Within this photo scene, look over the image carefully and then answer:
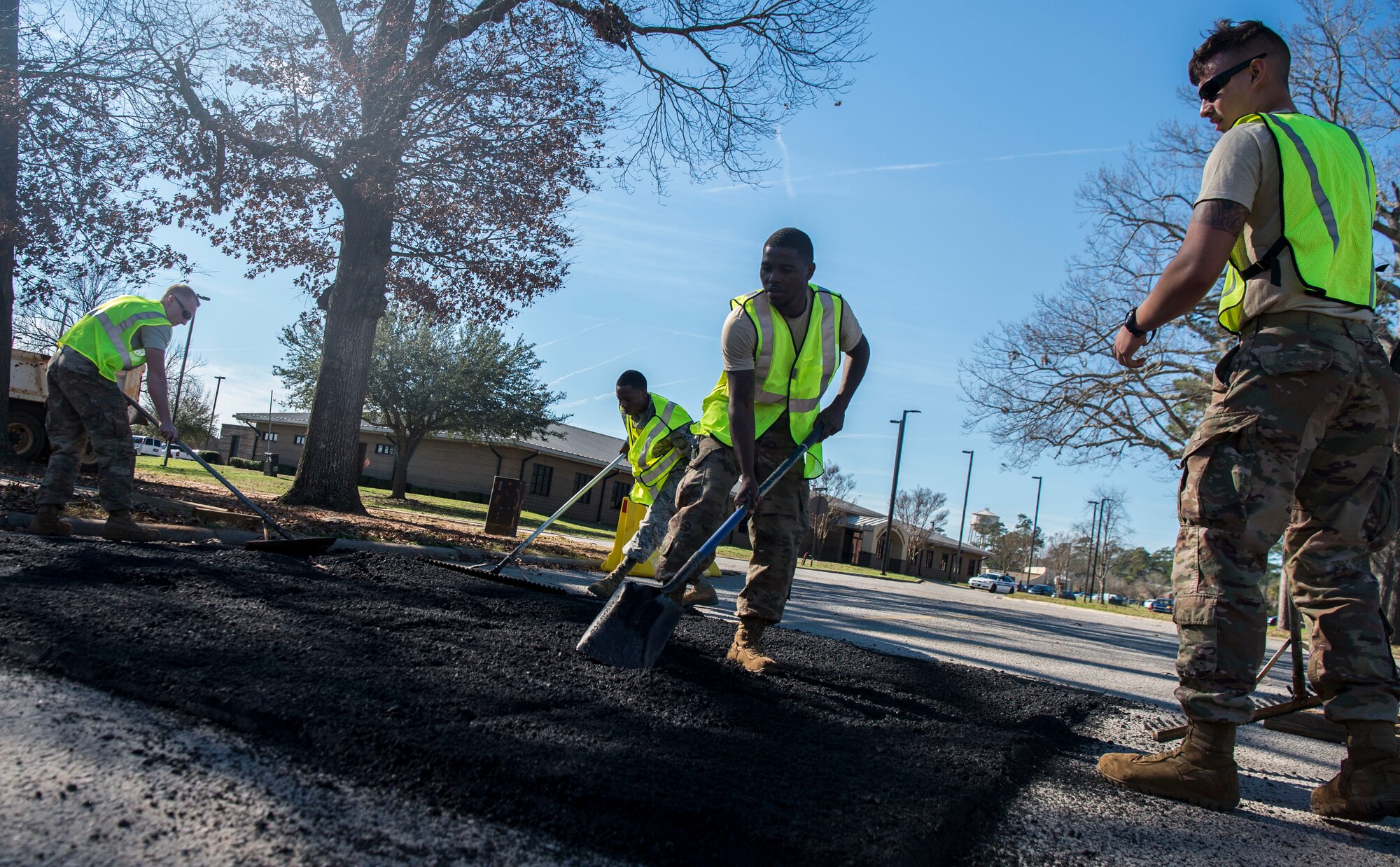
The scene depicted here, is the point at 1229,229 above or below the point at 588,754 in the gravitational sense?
above

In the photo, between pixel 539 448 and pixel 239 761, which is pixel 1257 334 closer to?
pixel 239 761

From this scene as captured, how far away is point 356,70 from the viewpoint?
11312 mm

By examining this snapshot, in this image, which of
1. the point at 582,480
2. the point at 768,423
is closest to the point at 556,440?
the point at 582,480

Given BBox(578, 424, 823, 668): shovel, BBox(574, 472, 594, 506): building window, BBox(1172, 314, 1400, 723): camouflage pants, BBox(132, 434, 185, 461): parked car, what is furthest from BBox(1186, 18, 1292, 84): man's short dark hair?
BBox(132, 434, 185, 461): parked car

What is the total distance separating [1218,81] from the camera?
2693 mm

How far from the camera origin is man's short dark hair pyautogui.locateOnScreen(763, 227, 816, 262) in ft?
12.3

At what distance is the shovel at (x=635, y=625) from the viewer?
122 inches

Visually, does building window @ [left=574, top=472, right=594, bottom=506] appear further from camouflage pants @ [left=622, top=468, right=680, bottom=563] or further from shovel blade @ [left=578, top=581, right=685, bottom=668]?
shovel blade @ [left=578, top=581, right=685, bottom=668]

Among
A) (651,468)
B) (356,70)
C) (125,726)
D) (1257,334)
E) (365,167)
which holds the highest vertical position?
(356,70)

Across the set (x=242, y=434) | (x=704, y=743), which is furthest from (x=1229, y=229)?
(x=242, y=434)

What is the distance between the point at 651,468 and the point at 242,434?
210 feet

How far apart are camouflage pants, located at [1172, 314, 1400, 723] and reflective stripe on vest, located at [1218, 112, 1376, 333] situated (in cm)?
12

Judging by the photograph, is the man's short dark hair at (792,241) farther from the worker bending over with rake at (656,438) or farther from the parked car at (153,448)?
the parked car at (153,448)

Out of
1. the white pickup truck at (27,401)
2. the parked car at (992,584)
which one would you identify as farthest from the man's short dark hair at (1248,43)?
the parked car at (992,584)
